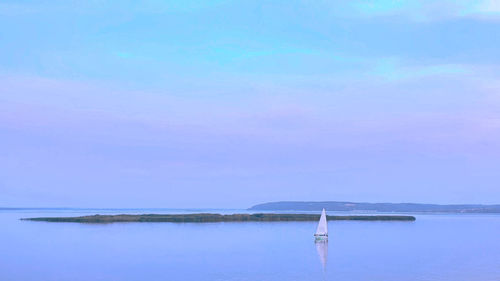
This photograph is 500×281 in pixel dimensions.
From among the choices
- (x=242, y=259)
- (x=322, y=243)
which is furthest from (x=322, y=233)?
(x=242, y=259)

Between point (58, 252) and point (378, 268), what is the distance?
24676 millimetres

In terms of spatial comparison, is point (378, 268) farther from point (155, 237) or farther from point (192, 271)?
point (155, 237)

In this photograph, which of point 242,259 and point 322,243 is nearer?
point 242,259

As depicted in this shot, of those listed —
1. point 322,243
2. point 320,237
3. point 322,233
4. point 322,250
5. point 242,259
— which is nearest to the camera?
point 242,259

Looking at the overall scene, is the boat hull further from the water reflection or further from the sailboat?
the water reflection

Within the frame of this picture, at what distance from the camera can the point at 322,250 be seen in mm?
50656

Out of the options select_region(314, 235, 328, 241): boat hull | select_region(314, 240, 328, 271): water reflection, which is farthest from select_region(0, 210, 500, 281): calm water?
select_region(314, 235, 328, 241): boat hull

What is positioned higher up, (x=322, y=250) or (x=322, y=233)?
(x=322, y=233)

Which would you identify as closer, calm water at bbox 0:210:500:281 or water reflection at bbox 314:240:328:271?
calm water at bbox 0:210:500:281

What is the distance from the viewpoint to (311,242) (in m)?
59.9

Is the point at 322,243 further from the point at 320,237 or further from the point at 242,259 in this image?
the point at 242,259

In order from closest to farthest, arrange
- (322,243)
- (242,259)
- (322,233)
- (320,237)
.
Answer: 1. (242,259)
2. (322,243)
3. (320,237)
4. (322,233)

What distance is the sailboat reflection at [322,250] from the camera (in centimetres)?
4281

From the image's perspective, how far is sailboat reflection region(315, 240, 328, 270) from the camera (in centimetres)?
4281
